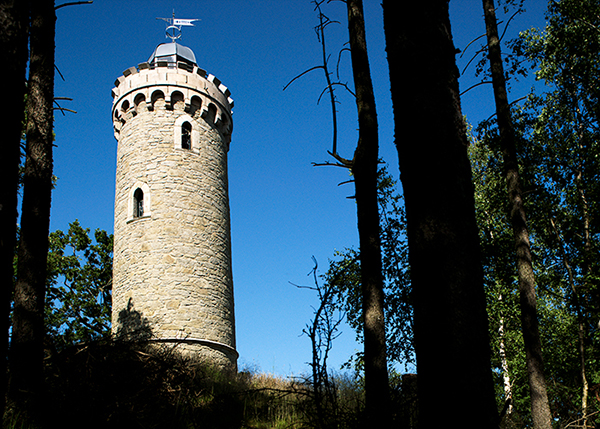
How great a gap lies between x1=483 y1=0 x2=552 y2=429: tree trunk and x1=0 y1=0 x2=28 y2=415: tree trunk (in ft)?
23.5

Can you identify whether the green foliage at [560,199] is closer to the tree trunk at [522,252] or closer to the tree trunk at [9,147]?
the tree trunk at [522,252]

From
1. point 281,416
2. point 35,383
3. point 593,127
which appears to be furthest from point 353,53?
point 593,127

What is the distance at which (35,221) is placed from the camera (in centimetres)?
711

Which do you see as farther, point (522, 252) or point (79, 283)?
point (79, 283)

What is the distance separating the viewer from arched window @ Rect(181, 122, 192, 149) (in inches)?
652

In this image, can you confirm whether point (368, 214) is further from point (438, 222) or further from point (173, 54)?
point (173, 54)

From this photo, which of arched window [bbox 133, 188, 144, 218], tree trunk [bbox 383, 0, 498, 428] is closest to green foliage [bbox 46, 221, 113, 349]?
arched window [bbox 133, 188, 144, 218]

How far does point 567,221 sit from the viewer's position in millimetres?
15961

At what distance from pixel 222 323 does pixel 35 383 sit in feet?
28.1

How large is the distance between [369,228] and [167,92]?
11306 millimetres

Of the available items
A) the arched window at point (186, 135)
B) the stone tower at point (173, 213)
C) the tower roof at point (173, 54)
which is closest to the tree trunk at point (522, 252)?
the stone tower at point (173, 213)

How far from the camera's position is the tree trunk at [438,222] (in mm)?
3039

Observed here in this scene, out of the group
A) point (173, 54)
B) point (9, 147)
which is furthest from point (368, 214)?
point (173, 54)

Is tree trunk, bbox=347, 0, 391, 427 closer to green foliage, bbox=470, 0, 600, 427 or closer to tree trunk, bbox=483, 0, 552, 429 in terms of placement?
tree trunk, bbox=483, 0, 552, 429
